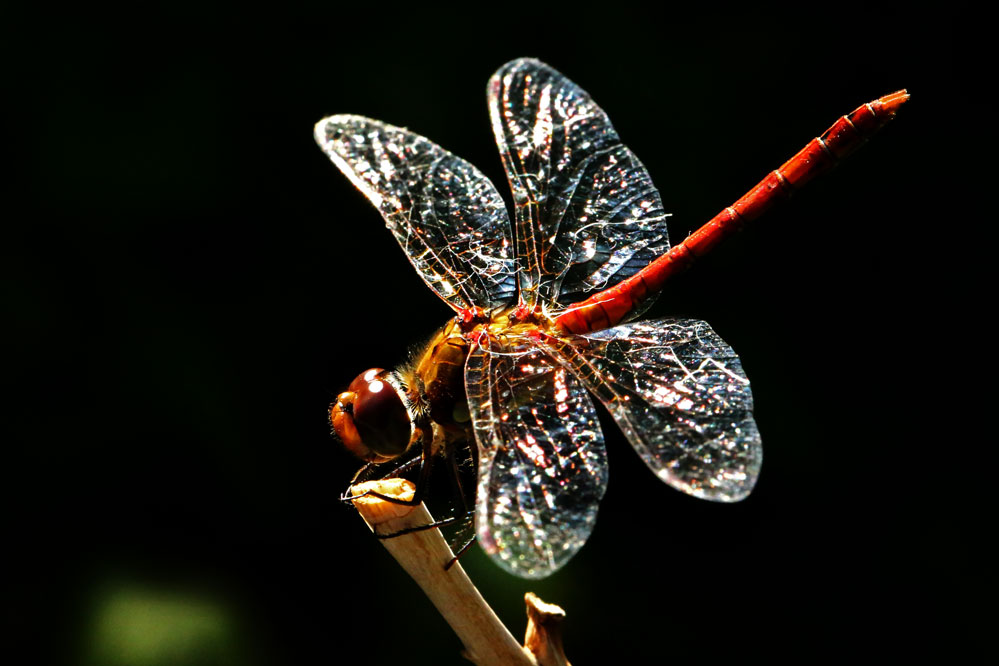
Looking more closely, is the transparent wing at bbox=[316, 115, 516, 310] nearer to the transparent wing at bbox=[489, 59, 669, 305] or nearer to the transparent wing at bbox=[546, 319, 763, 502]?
the transparent wing at bbox=[489, 59, 669, 305]

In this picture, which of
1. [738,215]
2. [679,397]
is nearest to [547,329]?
[679,397]

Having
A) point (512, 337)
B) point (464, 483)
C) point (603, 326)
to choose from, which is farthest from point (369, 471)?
point (603, 326)

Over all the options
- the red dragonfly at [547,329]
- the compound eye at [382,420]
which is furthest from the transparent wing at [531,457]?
the compound eye at [382,420]

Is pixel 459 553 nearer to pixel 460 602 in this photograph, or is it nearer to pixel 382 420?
pixel 460 602

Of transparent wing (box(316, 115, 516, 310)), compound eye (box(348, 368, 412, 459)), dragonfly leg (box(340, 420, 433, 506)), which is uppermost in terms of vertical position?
transparent wing (box(316, 115, 516, 310))

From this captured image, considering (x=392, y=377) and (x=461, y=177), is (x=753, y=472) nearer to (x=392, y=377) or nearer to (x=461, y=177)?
(x=392, y=377)

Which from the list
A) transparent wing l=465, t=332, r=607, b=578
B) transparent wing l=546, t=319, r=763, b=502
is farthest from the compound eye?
transparent wing l=546, t=319, r=763, b=502

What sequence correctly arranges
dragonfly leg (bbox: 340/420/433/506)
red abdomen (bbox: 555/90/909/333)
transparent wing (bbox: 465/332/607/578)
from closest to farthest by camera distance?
transparent wing (bbox: 465/332/607/578)
dragonfly leg (bbox: 340/420/433/506)
red abdomen (bbox: 555/90/909/333)

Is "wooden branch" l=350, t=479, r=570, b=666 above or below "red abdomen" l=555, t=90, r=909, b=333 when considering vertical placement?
below
